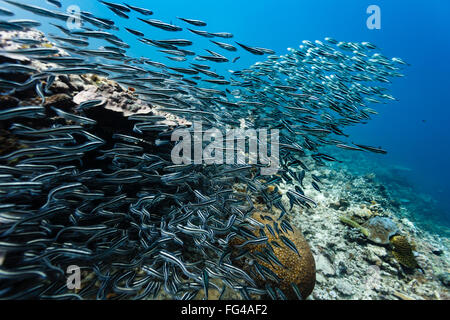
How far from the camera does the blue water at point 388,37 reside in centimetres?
9306

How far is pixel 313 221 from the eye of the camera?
7141 millimetres

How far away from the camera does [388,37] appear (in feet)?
347

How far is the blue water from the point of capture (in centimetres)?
9306

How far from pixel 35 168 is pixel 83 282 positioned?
84.2 inches

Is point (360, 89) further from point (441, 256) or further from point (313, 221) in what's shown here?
point (441, 256)

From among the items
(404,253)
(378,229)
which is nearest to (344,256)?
(378,229)

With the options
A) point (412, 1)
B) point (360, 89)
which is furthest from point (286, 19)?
point (360, 89)
